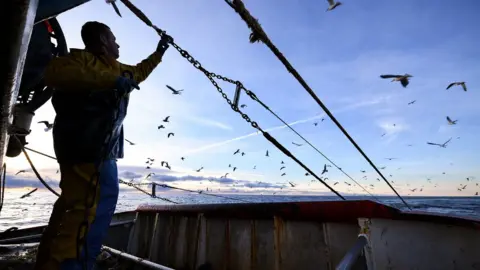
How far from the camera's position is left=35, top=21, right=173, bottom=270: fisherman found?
203 cm

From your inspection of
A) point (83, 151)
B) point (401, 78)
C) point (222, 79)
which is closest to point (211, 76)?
point (222, 79)

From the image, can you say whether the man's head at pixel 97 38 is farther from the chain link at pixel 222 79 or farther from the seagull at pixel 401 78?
the seagull at pixel 401 78

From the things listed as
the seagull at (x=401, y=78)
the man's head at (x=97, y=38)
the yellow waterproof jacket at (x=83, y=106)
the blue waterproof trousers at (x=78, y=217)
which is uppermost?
the seagull at (x=401, y=78)

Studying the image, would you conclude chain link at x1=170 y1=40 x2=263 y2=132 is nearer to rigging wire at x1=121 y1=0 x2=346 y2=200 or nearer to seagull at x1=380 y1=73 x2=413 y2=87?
rigging wire at x1=121 y1=0 x2=346 y2=200

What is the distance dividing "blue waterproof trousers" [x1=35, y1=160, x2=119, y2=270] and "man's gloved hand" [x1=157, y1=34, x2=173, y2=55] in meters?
1.24

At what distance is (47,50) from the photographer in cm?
407

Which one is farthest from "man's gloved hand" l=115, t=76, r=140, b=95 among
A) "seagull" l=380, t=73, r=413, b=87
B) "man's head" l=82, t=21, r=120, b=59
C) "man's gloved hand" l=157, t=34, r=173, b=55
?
"seagull" l=380, t=73, r=413, b=87

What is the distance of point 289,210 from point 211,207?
5.29 ft

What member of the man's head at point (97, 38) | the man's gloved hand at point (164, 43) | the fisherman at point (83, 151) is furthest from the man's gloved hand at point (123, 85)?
the man's gloved hand at point (164, 43)

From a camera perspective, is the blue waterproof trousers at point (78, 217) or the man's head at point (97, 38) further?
the man's head at point (97, 38)

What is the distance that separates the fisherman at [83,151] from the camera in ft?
6.67

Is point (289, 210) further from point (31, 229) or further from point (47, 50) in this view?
point (31, 229)

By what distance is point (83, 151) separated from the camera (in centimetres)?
213

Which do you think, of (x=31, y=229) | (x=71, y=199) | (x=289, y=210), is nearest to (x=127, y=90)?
Result: (x=71, y=199)
